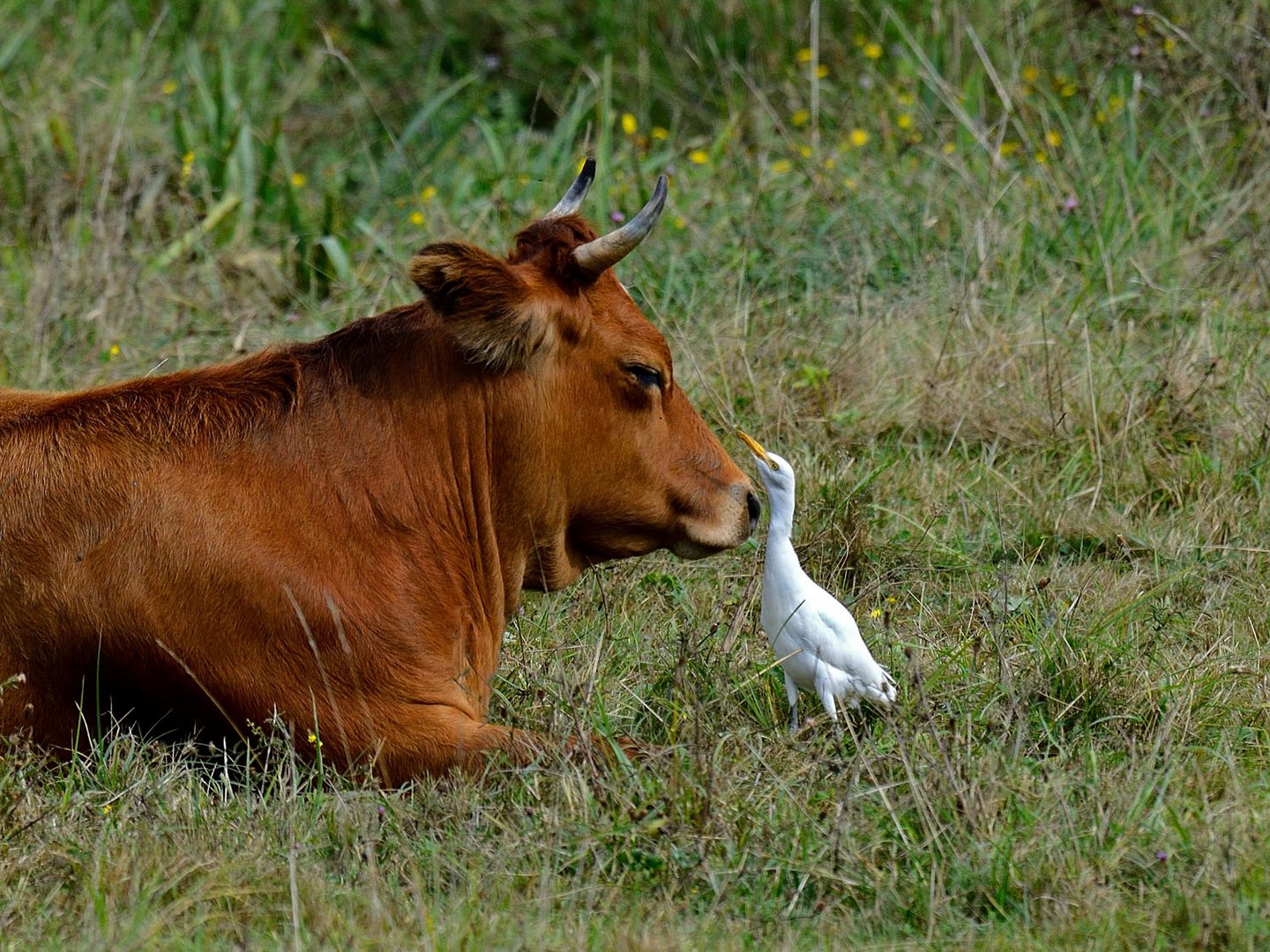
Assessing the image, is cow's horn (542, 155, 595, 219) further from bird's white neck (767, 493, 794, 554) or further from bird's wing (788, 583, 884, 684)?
bird's wing (788, 583, 884, 684)

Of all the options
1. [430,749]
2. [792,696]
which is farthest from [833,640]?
[430,749]

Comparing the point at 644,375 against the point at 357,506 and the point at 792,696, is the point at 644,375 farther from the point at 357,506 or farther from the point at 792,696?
the point at 792,696

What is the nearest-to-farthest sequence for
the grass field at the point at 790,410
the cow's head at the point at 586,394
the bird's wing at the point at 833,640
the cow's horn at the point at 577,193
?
the grass field at the point at 790,410 < the cow's head at the point at 586,394 < the bird's wing at the point at 833,640 < the cow's horn at the point at 577,193

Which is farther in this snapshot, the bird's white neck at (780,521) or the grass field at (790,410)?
the bird's white neck at (780,521)

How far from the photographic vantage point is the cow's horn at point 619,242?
3873 mm

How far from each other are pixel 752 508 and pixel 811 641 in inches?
16.2

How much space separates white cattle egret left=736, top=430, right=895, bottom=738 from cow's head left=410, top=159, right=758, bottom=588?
0.16 metres

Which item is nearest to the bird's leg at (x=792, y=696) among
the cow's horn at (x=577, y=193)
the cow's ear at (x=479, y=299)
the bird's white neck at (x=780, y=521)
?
the bird's white neck at (x=780, y=521)

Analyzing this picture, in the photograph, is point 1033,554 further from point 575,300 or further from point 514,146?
point 514,146

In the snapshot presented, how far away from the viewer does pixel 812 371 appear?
19.7 ft

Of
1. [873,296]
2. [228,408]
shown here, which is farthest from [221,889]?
[873,296]

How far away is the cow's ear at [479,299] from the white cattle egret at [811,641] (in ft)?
2.47

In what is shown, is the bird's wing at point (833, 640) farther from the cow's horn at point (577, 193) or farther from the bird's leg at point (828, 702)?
the cow's horn at point (577, 193)

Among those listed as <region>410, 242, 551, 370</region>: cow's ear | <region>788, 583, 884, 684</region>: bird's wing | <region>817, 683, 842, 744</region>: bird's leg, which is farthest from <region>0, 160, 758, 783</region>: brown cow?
<region>817, 683, 842, 744</region>: bird's leg
